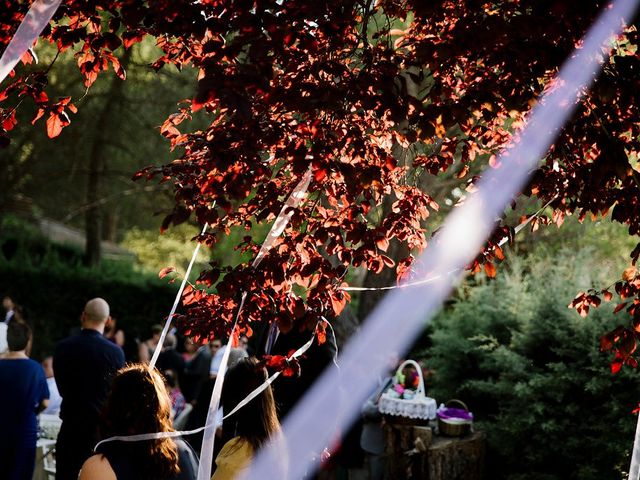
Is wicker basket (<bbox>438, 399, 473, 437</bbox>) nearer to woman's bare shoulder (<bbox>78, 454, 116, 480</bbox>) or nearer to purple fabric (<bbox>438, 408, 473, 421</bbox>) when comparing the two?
purple fabric (<bbox>438, 408, 473, 421</bbox>)

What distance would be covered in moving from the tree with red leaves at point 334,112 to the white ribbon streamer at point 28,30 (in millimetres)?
282

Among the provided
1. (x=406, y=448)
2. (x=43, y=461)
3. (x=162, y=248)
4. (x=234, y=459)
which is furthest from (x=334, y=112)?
(x=162, y=248)

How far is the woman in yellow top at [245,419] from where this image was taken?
3336mm

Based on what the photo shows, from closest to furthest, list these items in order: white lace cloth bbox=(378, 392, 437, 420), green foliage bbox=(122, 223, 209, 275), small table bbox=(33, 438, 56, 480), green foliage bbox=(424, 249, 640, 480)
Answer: small table bbox=(33, 438, 56, 480), green foliage bbox=(424, 249, 640, 480), white lace cloth bbox=(378, 392, 437, 420), green foliage bbox=(122, 223, 209, 275)

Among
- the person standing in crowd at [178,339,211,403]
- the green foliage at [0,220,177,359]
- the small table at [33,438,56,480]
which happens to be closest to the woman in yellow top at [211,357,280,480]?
the small table at [33,438,56,480]

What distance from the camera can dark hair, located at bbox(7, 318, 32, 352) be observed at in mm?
5000

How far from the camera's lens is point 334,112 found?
9.68ft

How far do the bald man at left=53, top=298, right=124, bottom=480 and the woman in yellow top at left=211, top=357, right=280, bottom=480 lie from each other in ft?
6.43

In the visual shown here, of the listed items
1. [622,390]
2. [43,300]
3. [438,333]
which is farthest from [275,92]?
[43,300]

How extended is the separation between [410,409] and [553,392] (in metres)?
1.43

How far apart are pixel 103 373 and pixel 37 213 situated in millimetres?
16896

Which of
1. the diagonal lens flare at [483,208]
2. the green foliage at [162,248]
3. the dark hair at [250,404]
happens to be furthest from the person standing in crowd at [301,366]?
the green foliage at [162,248]

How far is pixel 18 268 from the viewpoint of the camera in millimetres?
16656

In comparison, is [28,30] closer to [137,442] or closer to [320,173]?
[320,173]
